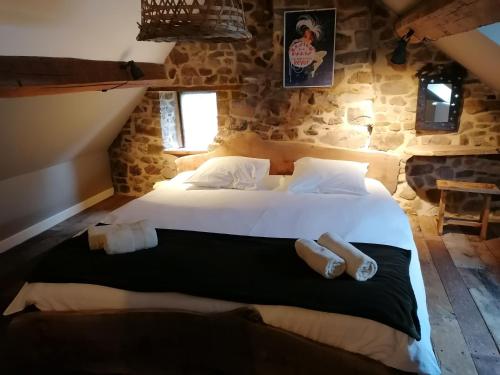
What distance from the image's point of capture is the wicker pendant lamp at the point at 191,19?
1.72 metres

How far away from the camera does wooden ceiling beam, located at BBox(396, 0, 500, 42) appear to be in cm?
183

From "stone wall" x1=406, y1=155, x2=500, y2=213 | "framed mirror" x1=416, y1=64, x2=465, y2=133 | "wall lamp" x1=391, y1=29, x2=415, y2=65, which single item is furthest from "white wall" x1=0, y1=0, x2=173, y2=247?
"stone wall" x1=406, y1=155, x2=500, y2=213

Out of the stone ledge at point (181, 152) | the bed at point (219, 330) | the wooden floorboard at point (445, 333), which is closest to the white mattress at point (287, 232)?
the bed at point (219, 330)

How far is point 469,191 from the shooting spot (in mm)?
3473

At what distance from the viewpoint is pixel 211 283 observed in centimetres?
185

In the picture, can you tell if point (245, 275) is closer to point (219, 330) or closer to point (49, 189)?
point (219, 330)

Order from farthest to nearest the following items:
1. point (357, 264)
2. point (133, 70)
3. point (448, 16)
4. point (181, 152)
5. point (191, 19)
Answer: point (181, 152) → point (133, 70) → point (448, 16) → point (357, 264) → point (191, 19)

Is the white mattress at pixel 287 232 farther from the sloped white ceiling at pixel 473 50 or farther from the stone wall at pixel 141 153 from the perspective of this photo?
the sloped white ceiling at pixel 473 50

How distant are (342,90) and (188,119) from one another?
75.3 inches

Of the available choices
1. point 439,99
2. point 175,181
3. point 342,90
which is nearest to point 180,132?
point 175,181

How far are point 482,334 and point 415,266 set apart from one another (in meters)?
0.66

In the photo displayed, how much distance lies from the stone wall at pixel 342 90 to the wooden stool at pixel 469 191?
1.11 feet

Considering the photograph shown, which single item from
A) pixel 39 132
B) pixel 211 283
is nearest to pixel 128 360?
pixel 211 283

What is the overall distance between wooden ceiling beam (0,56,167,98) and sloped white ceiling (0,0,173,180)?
0.13 metres
